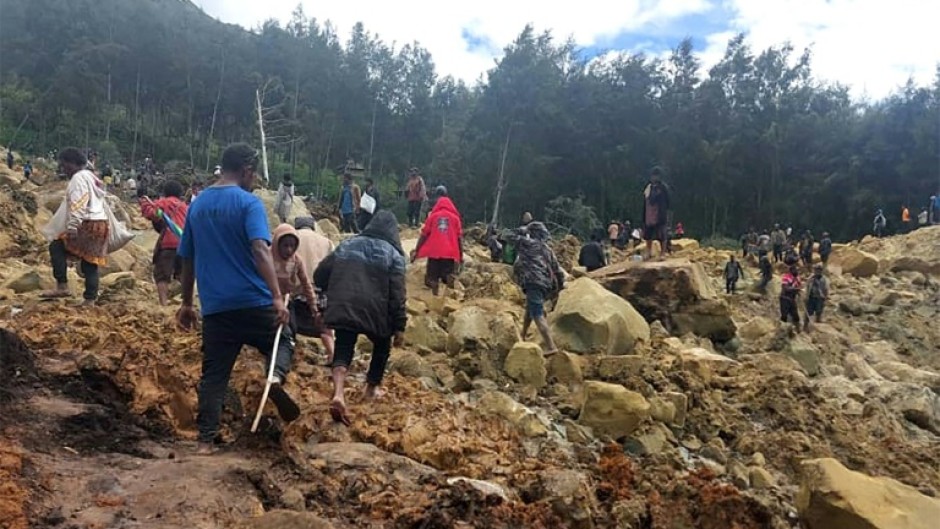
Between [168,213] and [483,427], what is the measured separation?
11.7 ft

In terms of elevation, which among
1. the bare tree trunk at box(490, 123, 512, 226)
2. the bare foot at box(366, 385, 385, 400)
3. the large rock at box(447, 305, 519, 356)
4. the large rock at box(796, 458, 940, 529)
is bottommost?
the large rock at box(796, 458, 940, 529)

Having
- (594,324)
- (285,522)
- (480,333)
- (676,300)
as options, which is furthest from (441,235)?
(285,522)

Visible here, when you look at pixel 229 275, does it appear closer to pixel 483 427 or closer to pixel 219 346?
pixel 219 346

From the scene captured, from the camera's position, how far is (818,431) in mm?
6902

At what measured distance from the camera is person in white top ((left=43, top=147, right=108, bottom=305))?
608 centimetres

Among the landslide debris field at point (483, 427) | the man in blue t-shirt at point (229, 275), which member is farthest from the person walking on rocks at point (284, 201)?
the man in blue t-shirt at point (229, 275)

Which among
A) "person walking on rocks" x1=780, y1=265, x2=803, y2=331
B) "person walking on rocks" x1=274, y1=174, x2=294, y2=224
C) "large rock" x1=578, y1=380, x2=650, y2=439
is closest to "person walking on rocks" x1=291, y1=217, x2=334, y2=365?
"large rock" x1=578, y1=380, x2=650, y2=439

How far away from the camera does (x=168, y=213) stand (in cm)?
695

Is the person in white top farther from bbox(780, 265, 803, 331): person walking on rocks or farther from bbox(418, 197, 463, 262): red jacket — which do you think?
bbox(780, 265, 803, 331): person walking on rocks

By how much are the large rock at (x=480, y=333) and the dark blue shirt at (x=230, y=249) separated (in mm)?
3435

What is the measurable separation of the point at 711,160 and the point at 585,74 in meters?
7.48

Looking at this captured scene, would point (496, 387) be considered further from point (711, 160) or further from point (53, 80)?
point (53, 80)

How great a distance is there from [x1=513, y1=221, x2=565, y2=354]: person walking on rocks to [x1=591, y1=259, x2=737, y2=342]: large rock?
2.59 meters

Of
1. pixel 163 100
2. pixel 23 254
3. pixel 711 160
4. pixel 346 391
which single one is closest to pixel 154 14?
pixel 163 100
